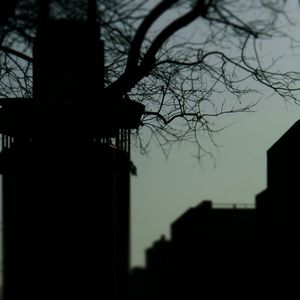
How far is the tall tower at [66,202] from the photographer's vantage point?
444 inches

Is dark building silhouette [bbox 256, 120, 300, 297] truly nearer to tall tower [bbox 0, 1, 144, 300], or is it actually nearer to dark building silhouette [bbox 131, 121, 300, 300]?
dark building silhouette [bbox 131, 121, 300, 300]

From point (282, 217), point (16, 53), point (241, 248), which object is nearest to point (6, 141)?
point (16, 53)

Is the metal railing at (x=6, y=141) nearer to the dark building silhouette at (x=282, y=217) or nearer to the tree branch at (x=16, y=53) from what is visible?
the tree branch at (x=16, y=53)

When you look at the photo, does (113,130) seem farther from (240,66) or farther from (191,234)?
(191,234)

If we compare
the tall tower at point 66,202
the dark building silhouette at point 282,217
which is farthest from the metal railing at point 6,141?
the dark building silhouette at point 282,217

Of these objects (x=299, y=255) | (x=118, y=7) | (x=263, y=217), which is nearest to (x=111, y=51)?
(x=118, y=7)

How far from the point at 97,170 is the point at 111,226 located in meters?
0.95

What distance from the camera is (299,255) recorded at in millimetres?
25344

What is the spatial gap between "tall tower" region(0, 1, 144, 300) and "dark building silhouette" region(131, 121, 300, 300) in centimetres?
1286

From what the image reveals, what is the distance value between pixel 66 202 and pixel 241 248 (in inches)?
1388

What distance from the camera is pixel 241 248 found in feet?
150

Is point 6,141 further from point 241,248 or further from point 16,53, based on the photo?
point 241,248

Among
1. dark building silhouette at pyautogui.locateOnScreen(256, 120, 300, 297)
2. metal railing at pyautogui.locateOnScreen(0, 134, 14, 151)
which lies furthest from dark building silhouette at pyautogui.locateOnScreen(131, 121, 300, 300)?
metal railing at pyautogui.locateOnScreen(0, 134, 14, 151)

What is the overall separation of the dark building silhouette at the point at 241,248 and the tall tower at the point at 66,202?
1286 cm
